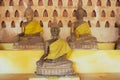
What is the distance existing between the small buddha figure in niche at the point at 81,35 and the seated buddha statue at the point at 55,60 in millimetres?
1372

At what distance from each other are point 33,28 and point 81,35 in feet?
4.50

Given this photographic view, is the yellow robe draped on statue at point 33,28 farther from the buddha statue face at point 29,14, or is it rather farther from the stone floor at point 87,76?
the stone floor at point 87,76

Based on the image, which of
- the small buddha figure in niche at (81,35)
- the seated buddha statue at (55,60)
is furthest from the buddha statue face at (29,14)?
the seated buddha statue at (55,60)

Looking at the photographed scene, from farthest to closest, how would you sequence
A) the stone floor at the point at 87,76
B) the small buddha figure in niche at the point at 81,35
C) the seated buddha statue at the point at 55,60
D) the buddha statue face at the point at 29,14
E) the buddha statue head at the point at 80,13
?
1. the buddha statue head at the point at 80,13
2. the buddha statue face at the point at 29,14
3. the small buddha figure in niche at the point at 81,35
4. the stone floor at the point at 87,76
5. the seated buddha statue at the point at 55,60

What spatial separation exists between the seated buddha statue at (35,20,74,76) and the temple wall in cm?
280

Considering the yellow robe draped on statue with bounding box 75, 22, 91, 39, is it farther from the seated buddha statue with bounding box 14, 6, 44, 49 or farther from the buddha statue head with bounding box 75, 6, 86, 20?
the seated buddha statue with bounding box 14, 6, 44, 49

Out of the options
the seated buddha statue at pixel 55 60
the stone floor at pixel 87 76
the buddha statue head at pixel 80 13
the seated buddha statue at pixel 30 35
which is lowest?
the stone floor at pixel 87 76

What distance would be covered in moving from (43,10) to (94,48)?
92.7 inches

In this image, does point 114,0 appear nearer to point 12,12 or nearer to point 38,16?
point 38,16

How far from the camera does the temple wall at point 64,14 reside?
9680 millimetres

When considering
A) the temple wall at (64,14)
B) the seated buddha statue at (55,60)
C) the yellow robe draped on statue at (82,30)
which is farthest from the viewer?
the temple wall at (64,14)

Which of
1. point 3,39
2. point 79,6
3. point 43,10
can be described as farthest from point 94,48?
point 3,39

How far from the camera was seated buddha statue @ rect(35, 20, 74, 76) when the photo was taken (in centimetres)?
669

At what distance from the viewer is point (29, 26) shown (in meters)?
8.87
